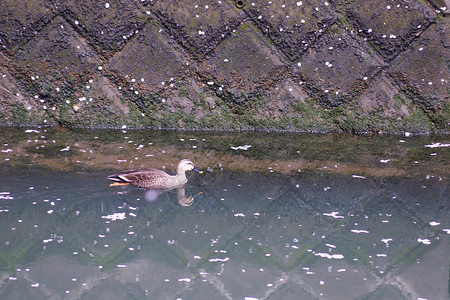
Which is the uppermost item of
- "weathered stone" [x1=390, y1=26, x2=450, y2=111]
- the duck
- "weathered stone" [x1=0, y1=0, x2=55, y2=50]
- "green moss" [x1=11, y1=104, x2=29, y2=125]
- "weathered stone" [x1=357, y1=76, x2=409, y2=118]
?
"weathered stone" [x1=0, y1=0, x2=55, y2=50]

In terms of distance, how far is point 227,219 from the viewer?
3.71 meters

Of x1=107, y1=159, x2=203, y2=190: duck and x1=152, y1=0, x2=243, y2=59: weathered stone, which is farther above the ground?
x1=152, y1=0, x2=243, y2=59: weathered stone

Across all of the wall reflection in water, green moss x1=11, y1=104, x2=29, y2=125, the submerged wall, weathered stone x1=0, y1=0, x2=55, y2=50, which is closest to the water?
the wall reflection in water

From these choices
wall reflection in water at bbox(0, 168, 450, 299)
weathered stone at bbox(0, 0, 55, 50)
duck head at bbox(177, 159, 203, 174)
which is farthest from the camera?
weathered stone at bbox(0, 0, 55, 50)

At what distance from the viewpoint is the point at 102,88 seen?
544 cm

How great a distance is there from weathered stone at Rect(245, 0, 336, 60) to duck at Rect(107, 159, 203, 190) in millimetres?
1710

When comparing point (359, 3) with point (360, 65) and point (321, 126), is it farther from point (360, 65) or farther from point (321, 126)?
point (321, 126)

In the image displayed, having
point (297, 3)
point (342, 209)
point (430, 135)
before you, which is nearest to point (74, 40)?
point (297, 3)

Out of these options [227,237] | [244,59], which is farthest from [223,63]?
[227,237]

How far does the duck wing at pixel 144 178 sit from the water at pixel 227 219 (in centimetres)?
9

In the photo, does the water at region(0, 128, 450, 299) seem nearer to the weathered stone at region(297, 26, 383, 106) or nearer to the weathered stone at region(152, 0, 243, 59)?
the weathered stone at region(297, 26, 383, 106)

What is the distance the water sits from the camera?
2992mm

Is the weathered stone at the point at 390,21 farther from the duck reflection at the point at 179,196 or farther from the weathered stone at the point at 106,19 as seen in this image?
the duck reflection at the point at 179,196

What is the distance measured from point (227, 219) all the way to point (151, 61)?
222 centimetres
